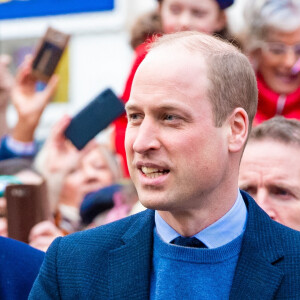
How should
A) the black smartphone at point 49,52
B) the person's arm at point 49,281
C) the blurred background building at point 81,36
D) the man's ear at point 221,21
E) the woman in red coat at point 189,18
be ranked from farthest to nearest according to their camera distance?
the blurred background building at point 81,36, the black smartphone at point 49,52, the man's ear at point 221,21, the woman in red coat at point 189,18, the person's arm at point 49,281

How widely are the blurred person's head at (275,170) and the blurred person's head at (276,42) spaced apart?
100 cm

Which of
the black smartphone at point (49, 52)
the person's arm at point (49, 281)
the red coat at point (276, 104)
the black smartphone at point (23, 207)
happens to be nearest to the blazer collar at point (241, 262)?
the person's arm at point (49, 281)

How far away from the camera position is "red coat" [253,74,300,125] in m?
3.82

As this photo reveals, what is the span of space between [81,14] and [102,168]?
12.0 feet

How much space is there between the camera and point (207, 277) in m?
1.92

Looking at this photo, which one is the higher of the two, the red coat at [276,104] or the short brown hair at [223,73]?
the short brown hair at [223,73]

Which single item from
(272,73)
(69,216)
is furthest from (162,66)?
(69,216)

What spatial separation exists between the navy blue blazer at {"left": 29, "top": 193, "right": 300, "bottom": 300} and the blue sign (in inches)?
262

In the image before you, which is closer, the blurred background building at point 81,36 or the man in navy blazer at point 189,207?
the man in navy blazer at point 189,207

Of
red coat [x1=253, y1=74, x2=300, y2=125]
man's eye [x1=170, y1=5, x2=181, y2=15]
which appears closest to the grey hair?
red coat [x1=253, y1=74, x2=300, y2=125]

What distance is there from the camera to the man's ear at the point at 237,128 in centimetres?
196

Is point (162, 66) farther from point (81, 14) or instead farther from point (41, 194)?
point (81, 14)

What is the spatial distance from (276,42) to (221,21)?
39cm

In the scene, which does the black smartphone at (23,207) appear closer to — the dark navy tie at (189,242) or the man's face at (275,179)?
the man's face at (275,179)
